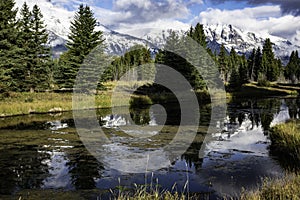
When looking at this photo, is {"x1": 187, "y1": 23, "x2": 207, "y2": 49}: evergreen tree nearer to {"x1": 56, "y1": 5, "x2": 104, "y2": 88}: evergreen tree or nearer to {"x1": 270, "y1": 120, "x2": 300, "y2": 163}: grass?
{"x1": 56, "y1": 5, "x2": 104, "y2": 88}: evergreen tree

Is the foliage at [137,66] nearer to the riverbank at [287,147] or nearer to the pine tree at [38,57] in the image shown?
the pine tree at [38,57]

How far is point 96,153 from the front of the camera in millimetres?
15641

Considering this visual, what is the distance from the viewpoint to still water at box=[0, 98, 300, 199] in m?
10.8

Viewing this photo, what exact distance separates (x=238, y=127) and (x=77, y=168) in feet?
48.4

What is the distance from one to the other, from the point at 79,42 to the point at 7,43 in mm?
11002

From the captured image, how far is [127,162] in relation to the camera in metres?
13.9

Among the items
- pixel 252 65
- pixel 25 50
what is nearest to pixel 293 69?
pixel 252 65

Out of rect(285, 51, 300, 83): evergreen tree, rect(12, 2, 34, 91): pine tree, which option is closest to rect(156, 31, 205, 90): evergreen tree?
rect(12, 2, 34, 91): pine tree

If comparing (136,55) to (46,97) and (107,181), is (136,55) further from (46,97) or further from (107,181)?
(107,181)

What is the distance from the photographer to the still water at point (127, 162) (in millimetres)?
10813

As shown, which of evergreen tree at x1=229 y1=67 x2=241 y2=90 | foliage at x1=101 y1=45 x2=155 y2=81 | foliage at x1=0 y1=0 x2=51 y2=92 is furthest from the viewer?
foliage at x1=101 y1=45 x2=155 y2=81

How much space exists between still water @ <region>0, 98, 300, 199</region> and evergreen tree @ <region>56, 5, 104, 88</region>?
1898 centimetres

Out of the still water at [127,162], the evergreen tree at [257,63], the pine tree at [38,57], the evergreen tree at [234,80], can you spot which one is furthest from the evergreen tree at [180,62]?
the evergreen tree at [257,63]

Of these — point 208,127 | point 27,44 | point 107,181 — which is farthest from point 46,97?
point 107,181
